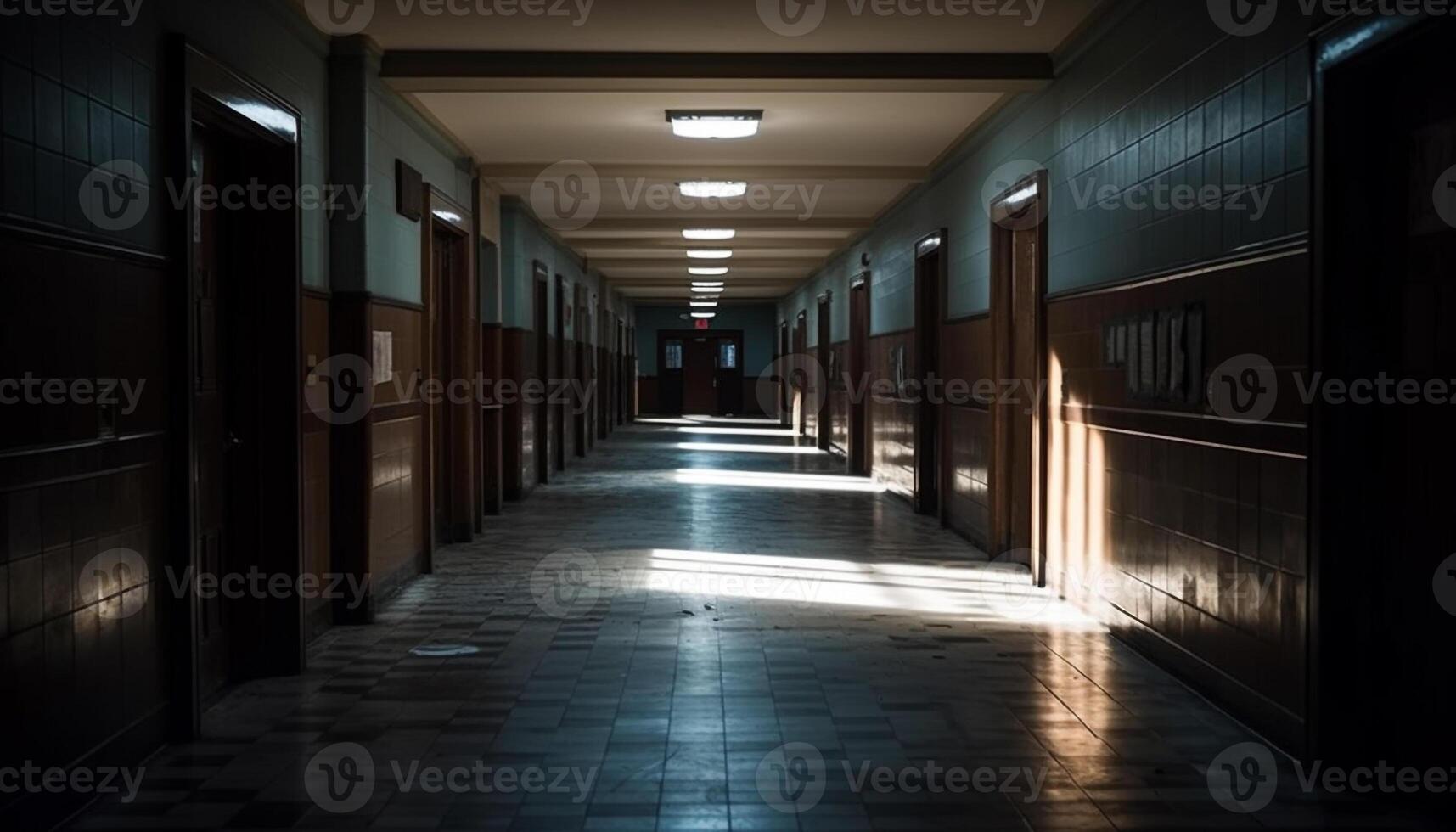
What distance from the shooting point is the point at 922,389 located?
11164mm

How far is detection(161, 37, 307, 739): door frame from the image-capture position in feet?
14.0

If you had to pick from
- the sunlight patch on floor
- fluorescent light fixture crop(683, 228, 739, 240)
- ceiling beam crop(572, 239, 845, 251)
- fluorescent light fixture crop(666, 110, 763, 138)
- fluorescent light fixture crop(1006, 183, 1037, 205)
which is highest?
ceiling beam crop(572, 239, 845, 251)

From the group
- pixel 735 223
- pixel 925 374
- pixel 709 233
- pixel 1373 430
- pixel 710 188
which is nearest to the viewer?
pixel 1373 430

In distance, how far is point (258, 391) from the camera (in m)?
5.39

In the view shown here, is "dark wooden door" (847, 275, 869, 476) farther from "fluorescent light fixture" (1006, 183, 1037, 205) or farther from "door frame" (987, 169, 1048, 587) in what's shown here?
"fluorescent light fixture" (1006, 183, 1037, 205)

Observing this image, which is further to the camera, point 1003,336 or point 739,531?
point 739,531

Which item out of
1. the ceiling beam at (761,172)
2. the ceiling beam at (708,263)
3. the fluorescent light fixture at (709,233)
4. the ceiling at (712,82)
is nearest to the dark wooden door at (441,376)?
the ceiling at (712,82)

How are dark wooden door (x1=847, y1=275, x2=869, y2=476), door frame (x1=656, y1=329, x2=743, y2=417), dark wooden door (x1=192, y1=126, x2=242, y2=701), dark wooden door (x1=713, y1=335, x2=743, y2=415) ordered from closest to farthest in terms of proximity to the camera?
dark wooden door (x1=192, y1=126, x2=242, y2=701) → dark wooden door (x1=847, y1=275, x2=869, y2=476) → door frame (x1=656, y1=329, x2=743, y2=417) → dark wooden door (x1=713, y1=335, x2=743, y2=415)

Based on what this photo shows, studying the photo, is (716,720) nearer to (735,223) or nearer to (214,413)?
(214,413)

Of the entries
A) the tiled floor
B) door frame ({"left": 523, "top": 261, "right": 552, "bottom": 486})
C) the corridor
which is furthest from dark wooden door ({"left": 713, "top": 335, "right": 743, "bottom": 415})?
the tiled floor

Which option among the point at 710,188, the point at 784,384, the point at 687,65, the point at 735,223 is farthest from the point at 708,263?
the point at 687,65

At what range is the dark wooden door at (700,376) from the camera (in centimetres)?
3359

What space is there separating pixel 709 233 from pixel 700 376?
19.0 meters

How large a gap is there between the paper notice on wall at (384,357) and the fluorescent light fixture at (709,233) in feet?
24.7
